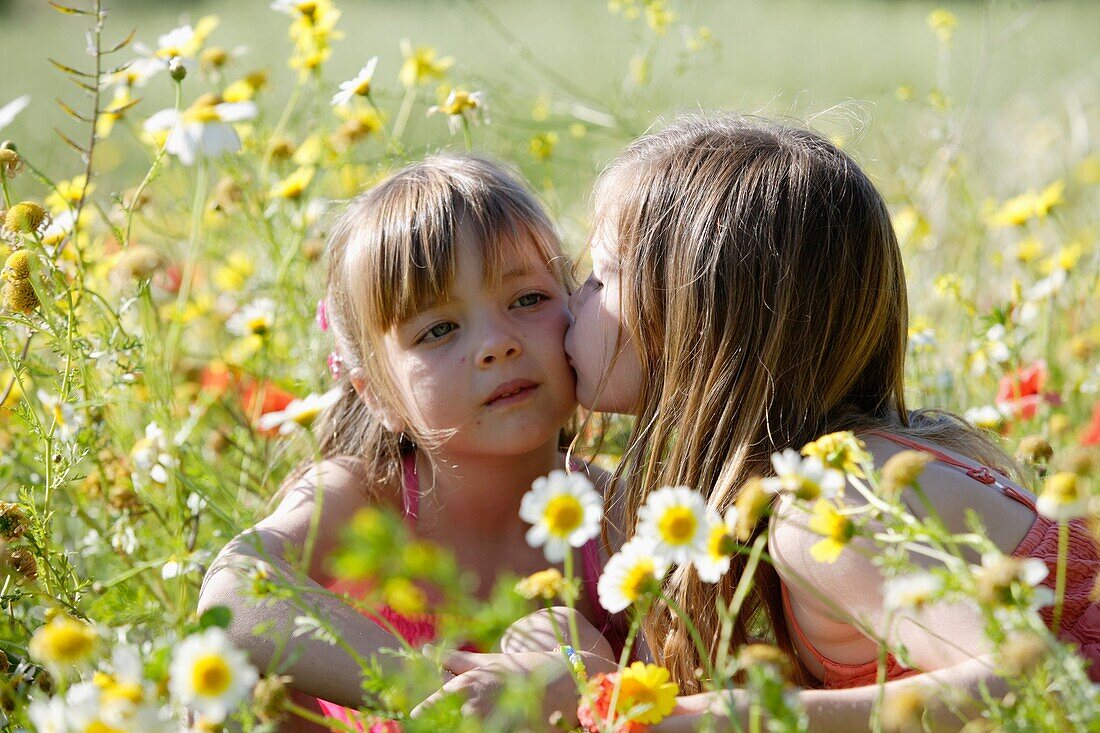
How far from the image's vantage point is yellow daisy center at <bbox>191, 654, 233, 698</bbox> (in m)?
0.71

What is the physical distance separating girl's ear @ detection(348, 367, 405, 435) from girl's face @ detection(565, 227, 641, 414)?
0.28 meters

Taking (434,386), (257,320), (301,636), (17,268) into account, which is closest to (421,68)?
(257,320)

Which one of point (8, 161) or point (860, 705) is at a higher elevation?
point (8, 161)

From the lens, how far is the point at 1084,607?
3.86 ft

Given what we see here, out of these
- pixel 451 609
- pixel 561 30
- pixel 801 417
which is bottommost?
pixel 561 30

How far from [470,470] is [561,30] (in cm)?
540

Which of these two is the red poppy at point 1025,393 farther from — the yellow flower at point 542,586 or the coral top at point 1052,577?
the yellow flower at point 542,586

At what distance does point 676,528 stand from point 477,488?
2.60 ft

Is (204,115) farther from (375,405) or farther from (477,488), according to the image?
(477,488)

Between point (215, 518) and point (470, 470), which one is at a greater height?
point (470, 470)

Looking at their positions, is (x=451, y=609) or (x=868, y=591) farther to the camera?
(x=868, y=591)

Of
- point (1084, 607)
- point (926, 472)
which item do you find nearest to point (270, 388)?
point (926, 472)

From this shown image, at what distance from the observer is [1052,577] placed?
1188mm

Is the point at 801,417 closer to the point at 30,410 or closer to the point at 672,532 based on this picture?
the point at 672,532
